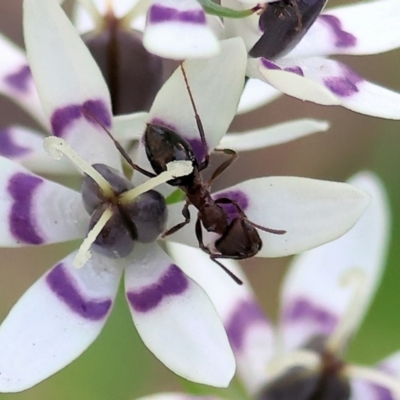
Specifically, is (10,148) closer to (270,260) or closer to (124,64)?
(124,64)

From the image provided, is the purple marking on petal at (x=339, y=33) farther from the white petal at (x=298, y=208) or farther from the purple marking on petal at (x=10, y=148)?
the purple marking on petal at (x=10, y=148)

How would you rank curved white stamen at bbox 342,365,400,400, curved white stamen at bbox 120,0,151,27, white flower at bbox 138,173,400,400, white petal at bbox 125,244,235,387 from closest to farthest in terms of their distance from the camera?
white petal at bbox 125,244,235,387 < curved white stamen at bbox 120,0,151,27 < curved white stamen at bbox 342,365,400,400 < white flower at bbox 138,173,400,400

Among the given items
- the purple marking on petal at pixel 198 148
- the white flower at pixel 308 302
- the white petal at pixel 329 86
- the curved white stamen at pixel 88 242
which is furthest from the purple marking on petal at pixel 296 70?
the white flower at pixel 308 302

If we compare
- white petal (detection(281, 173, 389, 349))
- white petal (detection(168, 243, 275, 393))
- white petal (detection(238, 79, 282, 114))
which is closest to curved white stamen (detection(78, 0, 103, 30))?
white petal (detection(238, 79, 282, 114))

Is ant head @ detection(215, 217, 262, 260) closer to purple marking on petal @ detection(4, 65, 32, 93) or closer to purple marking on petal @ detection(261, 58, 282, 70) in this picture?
purple marking on petal @ detection(261, 58, 282, 70)

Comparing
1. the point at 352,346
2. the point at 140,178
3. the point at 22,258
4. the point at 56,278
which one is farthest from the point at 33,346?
the point at 22,258

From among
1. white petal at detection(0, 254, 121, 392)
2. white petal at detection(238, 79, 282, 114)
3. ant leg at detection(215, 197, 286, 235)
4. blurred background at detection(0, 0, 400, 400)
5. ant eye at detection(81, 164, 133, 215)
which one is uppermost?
ant eye at detection(81, 164, 133, 215)

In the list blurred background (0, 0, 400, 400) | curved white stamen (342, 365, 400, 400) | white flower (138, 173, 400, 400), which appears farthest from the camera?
blurred background (0, 0, 400, 400)
